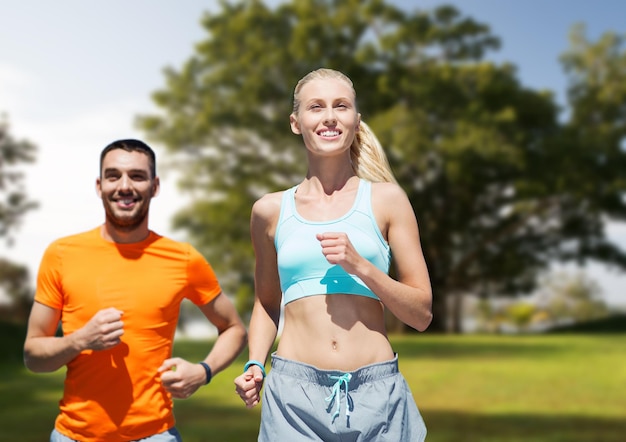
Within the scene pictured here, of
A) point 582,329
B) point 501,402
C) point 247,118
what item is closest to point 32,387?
point 501,402

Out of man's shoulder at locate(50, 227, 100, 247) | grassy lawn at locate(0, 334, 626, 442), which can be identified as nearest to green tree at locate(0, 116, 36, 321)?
grassy lawn at locate(0, 334, 626, 442)

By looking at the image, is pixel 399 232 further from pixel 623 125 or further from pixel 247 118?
pixel 623 125

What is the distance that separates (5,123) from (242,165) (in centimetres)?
918

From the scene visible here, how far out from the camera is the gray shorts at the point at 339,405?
2884 millimetres

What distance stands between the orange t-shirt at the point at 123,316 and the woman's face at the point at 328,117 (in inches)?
34.6

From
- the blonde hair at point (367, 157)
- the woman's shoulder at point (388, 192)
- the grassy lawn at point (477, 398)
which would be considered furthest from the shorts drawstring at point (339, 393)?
the grassy lawn at point (477, 398)

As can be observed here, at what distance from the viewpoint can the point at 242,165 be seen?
103 feet

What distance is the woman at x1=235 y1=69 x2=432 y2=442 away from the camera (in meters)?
2.89

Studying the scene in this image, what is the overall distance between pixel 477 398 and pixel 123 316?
11040 mm

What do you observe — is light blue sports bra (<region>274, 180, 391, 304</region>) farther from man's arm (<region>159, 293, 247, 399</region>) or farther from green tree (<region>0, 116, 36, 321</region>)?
green tree (<region>0, 116, 36, 321</region>)

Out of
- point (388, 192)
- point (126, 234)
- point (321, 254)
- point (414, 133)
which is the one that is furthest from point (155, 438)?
point (414, 133)

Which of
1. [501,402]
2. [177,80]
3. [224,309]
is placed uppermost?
[177,80]

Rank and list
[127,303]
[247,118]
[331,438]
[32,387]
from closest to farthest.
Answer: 1. [331,438]
2. [127,303]
3. [32,387]
4. [247,118]

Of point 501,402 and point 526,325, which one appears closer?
point 501,402
